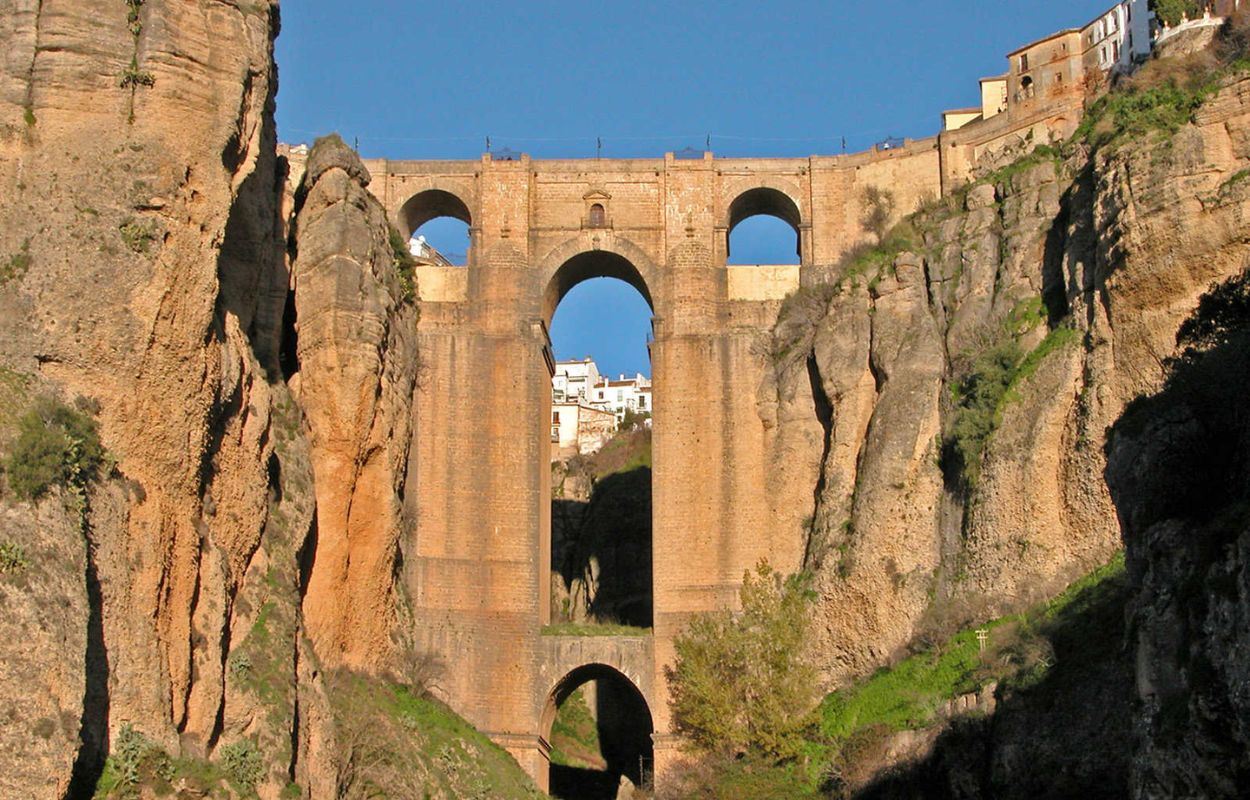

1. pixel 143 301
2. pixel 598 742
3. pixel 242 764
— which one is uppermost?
pixel 143 301

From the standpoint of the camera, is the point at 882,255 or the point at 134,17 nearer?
the point at 134,17

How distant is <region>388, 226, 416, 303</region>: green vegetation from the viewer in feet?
122

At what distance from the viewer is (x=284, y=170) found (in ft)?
103

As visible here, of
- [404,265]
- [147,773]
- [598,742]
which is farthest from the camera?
[598,742]

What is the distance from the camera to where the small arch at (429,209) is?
40469 mm

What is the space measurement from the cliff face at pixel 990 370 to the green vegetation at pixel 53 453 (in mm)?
17371

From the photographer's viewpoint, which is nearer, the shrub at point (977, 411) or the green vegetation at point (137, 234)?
the green vegetation at point (137, 234)

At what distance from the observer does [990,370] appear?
3319cm

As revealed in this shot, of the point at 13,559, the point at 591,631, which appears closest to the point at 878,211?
the point at 591,631

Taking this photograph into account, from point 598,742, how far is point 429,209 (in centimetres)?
1521

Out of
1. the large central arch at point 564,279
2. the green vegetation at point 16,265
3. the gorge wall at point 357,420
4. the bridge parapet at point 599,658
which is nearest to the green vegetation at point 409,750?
the gorge wall at point 357,420

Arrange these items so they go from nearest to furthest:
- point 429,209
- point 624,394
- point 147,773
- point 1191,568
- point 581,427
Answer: point 1191,568, point 147,773, point 429,209, point 581,427, point 624,394

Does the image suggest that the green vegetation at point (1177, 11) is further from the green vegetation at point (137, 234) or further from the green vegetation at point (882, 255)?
the green vegetation at point (137, 234)

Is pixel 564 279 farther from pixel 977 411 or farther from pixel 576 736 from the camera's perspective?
pixel 576 736
